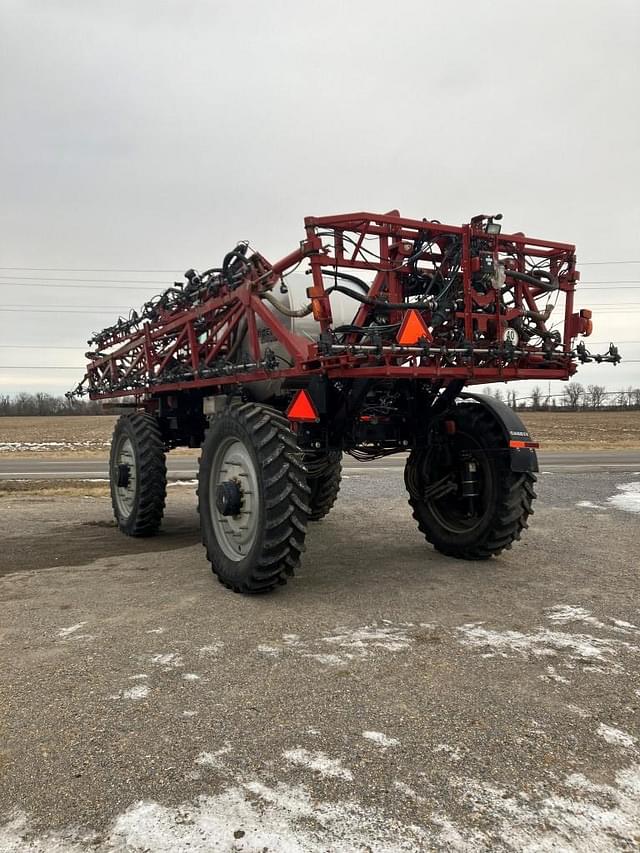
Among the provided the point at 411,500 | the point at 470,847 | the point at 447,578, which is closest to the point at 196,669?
the point at 470,847

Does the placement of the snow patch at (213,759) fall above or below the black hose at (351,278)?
below

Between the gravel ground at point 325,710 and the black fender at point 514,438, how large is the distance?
0.94 metres

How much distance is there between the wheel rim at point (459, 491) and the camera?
227 inches

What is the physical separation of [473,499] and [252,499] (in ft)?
7.19

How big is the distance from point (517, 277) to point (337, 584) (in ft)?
9.09

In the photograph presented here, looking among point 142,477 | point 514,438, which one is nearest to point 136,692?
point 514,438

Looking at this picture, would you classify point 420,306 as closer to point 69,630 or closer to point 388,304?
point 388,304

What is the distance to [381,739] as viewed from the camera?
2648 mm

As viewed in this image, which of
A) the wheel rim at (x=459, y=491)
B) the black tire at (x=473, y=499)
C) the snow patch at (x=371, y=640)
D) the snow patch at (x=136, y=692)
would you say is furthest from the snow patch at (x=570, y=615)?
the snow patch at (x=136, y=692)

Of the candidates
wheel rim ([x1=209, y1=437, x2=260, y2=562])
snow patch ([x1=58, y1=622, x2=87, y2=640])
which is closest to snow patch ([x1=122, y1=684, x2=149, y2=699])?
snow patch ([x1=58, y1=622, x2=87, y2=640])

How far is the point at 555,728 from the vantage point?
8.97 feet

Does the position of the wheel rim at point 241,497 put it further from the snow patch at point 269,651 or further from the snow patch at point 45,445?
the snow patch at point 45,445

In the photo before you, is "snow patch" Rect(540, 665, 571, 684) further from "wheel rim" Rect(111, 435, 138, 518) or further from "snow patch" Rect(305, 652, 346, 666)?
"wheel rim" Rect(111, 435, 138, 518)

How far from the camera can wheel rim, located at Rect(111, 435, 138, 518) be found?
24.8 ft
